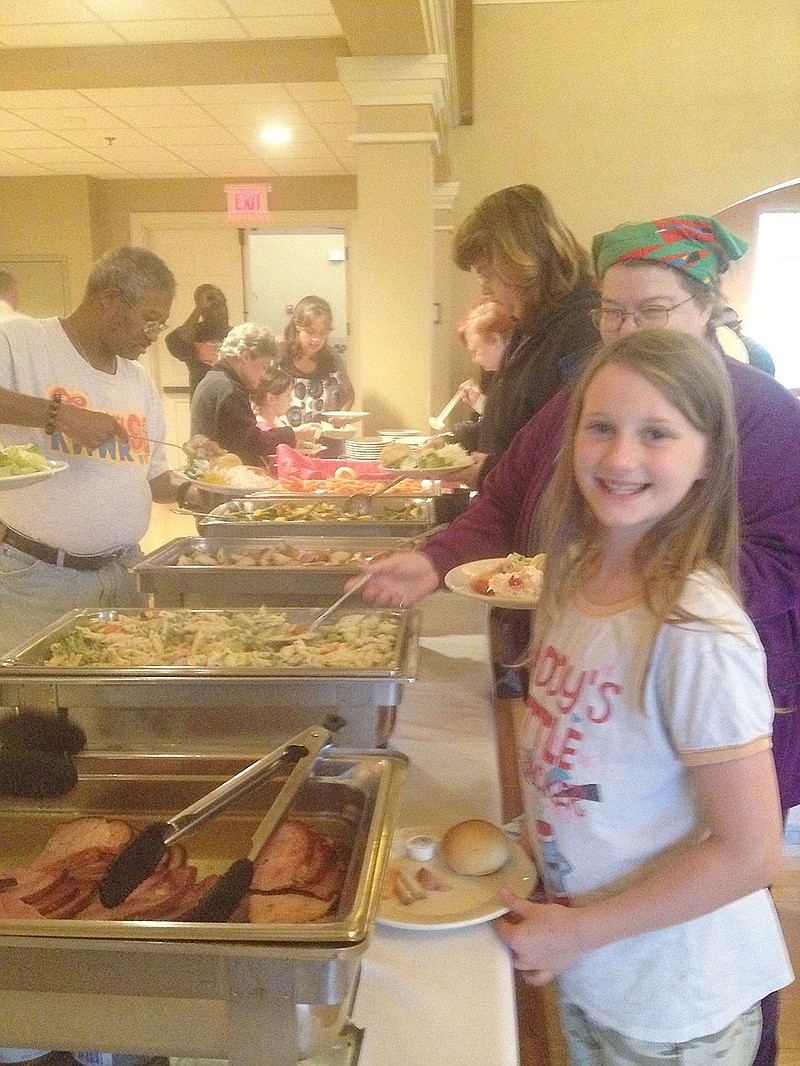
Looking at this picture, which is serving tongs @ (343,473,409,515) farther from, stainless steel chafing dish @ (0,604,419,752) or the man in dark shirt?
the man in dark shirt

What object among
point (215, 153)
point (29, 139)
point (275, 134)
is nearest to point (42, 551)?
point (275, 134)

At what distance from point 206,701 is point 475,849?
0.42 metres

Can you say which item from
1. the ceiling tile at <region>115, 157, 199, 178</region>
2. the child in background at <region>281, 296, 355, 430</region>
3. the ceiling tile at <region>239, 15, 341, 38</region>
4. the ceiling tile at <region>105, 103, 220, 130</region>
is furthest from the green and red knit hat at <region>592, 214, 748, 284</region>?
the ceiling tile at <region>115, 157, 199, 178</region>

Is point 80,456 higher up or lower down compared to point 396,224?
lower down

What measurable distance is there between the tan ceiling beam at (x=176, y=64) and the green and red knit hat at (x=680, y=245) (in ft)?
12.5

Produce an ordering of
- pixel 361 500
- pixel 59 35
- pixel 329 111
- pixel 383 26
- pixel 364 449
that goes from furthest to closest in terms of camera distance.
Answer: pixel 329 111
pixel 59 35
pixel 364 449
pixel 383 26
pixel 361 500

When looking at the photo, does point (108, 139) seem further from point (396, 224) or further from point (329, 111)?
point (396, 224)

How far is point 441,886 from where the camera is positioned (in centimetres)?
82

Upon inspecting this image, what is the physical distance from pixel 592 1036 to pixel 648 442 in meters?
0.60

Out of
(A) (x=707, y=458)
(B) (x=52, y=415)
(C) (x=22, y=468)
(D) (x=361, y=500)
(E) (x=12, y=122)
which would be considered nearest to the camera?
(A) (x=707, y=458)

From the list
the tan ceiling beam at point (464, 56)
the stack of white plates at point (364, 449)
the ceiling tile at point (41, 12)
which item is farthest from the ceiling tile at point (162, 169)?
the stack of white plates at point (364, 449)

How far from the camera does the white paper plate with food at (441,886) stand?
2.52ft

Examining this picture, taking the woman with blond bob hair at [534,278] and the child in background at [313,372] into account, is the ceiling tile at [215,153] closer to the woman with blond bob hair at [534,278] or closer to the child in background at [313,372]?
the child in background at [313,372]

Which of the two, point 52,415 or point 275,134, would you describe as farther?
point 275,134
